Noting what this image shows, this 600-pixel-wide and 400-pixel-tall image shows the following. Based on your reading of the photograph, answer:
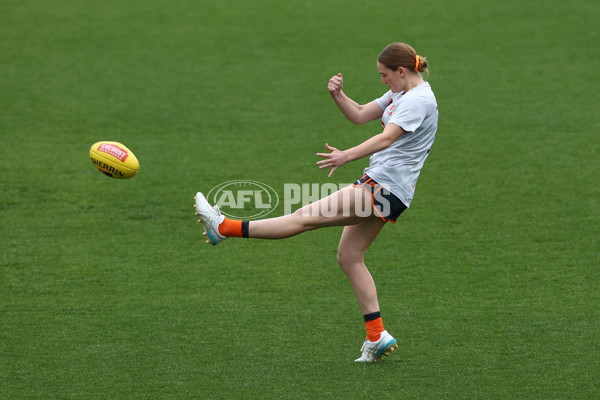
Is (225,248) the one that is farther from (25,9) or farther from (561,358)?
(25,9)

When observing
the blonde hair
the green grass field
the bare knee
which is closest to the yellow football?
the green grass field

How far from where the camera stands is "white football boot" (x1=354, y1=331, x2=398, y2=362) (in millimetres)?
4480

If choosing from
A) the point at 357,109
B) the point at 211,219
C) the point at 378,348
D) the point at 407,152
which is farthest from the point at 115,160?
the point at 378,348

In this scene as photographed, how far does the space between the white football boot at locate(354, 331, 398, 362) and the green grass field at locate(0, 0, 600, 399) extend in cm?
9

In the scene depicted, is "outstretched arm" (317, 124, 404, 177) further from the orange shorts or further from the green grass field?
the green grass field

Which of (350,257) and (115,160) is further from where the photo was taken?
(115,160)

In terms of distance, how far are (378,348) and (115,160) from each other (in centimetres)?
216

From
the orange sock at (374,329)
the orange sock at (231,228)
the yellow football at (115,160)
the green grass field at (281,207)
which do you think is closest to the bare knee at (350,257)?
the orange sock at (374,329)

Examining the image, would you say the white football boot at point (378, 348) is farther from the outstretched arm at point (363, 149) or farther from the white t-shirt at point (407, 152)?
the outstretched arm at point (363, 149)

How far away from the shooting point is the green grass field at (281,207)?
4473mm

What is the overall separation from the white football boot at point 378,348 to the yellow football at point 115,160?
6.38ft

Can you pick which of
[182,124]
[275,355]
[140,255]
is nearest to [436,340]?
[275,355]

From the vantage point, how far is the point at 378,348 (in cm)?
449

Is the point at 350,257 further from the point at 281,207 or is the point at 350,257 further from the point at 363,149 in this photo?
the point at 281,207
